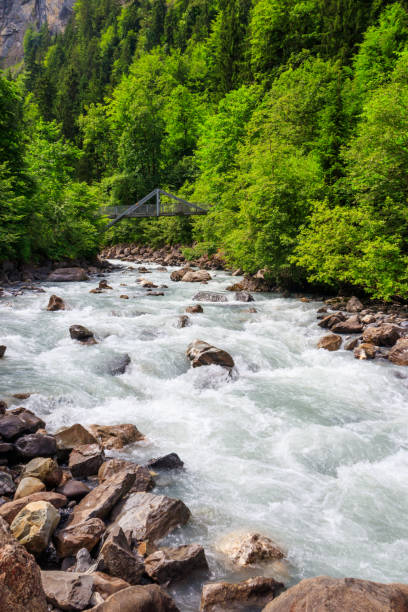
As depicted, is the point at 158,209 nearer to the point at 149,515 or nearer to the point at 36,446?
the point at 36,446

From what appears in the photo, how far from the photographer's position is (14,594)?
212 cm

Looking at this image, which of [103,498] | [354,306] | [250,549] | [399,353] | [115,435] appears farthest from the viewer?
[354,306]

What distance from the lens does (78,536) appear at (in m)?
3.86

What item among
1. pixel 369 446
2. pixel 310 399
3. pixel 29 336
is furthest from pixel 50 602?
pixel 29 336

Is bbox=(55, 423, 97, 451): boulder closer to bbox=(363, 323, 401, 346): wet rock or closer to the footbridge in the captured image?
bbox=(363, 323, 401, 346): wet rock

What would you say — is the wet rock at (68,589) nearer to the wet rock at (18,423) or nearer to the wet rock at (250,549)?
the wet rock at (250,549)

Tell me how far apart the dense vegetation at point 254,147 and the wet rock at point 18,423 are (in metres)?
10.5

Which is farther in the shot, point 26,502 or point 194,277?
point 194,277

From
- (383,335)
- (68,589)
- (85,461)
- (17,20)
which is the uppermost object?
(17,20)

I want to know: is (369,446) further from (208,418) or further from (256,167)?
(256,167)

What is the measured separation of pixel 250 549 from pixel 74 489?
209cm

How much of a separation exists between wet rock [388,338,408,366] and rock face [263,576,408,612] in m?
7.84

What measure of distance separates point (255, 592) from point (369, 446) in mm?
3859

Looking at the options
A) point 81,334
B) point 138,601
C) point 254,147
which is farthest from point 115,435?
point 254,147
